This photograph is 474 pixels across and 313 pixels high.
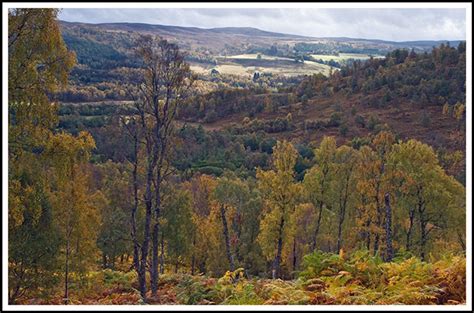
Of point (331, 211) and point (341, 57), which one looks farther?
point (341, 57)

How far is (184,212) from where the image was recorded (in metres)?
28.0

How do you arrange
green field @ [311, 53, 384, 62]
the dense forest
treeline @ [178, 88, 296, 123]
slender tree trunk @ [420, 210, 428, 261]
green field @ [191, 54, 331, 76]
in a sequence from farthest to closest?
1. green field @ [191, 54, 331, 76]
2. green field @ [311, 53, 384, 62]
3. treeline @ [178, 88, 296, 123]
4. slender tree trunk @ [420, 210, 428, 261]
5. the dense forest

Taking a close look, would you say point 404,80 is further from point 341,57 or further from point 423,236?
point 423,236

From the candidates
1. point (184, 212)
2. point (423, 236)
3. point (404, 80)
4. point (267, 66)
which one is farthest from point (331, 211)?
point (267, 66)

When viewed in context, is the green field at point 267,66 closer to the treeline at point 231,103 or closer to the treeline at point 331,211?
the treeline at point 231,103

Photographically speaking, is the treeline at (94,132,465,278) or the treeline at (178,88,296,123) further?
the treeline at (178,88,296,123)

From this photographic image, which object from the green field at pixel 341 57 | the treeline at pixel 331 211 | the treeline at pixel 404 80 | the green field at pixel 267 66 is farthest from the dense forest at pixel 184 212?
the green field at pixel 267 66

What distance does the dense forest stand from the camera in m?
8.82

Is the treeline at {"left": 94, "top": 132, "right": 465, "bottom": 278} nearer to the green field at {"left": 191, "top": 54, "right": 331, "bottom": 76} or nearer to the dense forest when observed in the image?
the dense forest

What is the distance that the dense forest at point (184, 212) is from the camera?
882cm

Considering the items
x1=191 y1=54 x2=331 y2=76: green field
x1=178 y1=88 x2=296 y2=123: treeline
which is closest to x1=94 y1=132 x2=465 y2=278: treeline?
x1=178 y1=88 x2=296 y2=123: treeline

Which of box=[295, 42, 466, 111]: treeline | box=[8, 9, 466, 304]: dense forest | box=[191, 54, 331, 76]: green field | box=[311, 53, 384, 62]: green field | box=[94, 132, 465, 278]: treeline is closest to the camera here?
box=[8, 9, 466, 304]: dense forest

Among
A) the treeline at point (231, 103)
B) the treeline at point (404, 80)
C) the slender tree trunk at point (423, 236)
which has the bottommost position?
the slender tree trunk at point (423, 236)

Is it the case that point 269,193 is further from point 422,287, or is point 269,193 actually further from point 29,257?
point 422,287
